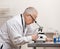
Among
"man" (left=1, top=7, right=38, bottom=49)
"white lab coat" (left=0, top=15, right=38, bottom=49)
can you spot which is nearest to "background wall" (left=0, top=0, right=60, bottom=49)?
"man" (left=1, top=7, right=38, bottom=49)

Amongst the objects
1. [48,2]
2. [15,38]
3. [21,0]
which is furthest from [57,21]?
[15,38]

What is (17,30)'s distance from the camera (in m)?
2.40

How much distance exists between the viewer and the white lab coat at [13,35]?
2357 millimetres

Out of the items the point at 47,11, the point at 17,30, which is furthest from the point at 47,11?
the point at 17,30

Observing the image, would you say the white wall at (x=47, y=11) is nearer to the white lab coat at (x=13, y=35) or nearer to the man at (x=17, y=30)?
the man at (x=17, y=30)

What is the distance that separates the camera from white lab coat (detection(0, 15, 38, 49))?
2357 millimetres

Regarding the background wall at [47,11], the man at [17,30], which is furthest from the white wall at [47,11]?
the man at [17,30]

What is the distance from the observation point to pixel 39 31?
117 inches

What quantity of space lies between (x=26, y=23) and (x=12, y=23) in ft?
0.80

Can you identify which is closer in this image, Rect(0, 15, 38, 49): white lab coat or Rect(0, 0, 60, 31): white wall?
Rect(0, 15, 38, 49): white lab coat

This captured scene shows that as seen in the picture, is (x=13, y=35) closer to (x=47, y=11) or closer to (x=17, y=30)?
(x=17, y=30)

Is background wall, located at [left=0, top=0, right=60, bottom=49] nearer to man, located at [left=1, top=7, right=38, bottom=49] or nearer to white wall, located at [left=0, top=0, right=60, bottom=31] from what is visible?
white wall, located at [left=0, top=0, right=60, bottom=31]

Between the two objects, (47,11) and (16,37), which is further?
(47,11)

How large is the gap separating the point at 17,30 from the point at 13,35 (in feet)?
0.29
